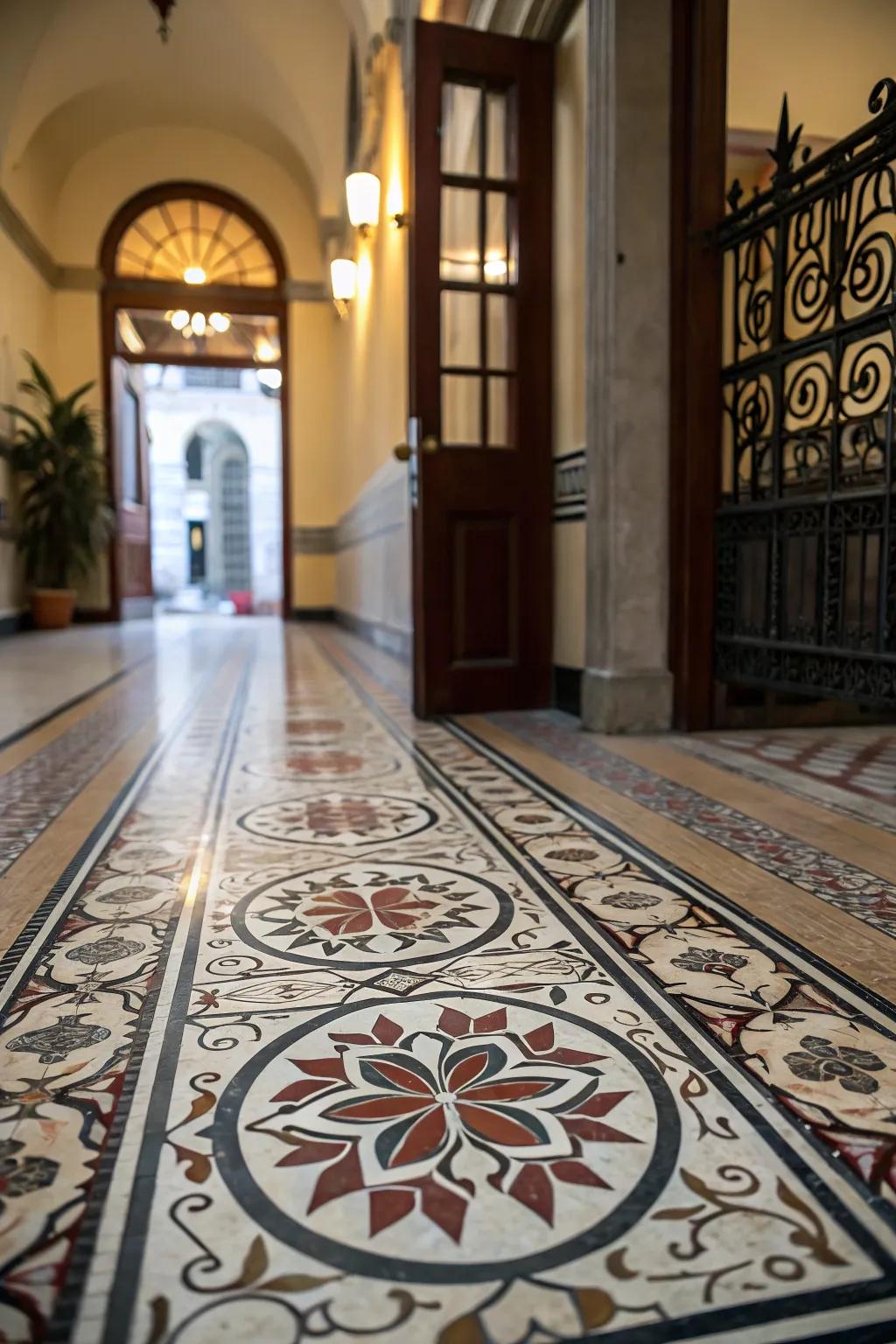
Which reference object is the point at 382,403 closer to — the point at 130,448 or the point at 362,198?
the point at 362,198

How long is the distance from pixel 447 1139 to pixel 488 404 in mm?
3041

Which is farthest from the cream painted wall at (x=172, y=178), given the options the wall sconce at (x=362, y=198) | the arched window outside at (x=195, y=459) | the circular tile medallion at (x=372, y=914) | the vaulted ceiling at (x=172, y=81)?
the arched window outside at (x=195, y=459)

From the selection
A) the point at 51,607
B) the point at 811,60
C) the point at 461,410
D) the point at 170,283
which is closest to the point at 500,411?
the point at 461,410

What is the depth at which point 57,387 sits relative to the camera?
10031 millimetres

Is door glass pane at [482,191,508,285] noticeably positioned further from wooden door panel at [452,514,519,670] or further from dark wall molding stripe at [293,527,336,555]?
dark wall molding stripe at [293,527,336,555]

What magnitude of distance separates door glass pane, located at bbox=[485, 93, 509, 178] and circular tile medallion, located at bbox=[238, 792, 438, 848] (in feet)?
8.46

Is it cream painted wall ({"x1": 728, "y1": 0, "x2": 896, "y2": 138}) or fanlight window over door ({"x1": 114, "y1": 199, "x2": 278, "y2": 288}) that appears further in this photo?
fanlight window over door ({"x1": 114, "y1": 199, "x2": 278, "y2": 288})

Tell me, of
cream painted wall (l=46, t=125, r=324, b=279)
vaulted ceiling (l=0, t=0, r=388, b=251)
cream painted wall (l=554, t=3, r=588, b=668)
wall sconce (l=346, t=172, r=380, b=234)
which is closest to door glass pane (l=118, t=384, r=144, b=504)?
cream painted wall (l=46, t=125, r=324, b=279)

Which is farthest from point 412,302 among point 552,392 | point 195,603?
point 195,603

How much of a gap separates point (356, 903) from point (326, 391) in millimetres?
9836

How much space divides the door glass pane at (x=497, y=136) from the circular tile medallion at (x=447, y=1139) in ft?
11.0

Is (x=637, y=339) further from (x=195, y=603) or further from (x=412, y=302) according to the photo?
(x=195, y=603)

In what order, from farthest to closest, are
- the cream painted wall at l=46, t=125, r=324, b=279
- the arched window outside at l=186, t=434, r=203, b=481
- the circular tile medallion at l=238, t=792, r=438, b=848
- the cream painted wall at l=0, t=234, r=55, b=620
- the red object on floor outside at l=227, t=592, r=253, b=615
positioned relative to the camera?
the arched window outside at l=186, t=434, r=203, b=481, the red object on floor outside at l=227, t=592, r=253, b=615, the cream painted wall at l=46, t=125, r=324, b=279, the cream painted wall at l=0, t=234, r=55, b=620, the circular tile medallion at l=238, t=792, r=438, b=848

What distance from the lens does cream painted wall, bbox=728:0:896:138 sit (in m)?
4.97
